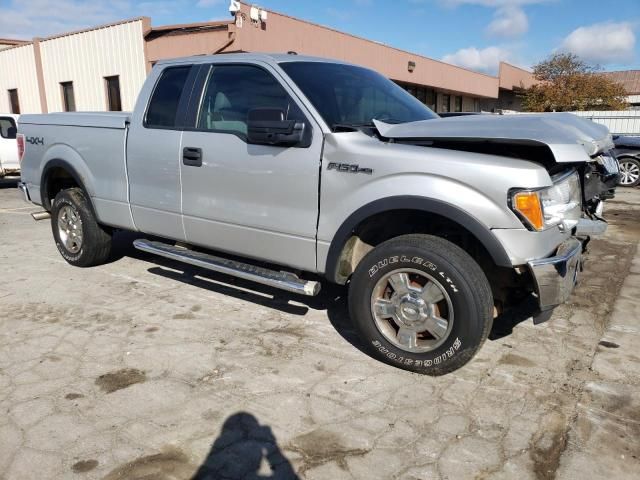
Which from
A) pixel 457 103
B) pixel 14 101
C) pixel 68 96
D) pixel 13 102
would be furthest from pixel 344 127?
pixel 457 103

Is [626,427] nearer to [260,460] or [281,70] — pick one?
[260,460]

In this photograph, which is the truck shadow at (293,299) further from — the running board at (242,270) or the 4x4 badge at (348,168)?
the 4x4 badge at (348,168)

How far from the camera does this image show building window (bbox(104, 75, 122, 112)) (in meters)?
17.3

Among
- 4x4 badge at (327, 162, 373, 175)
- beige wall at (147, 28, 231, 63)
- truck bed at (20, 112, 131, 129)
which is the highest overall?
beige wall at (147, 28, 231, 63)

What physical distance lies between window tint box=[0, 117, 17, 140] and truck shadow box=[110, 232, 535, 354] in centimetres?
968

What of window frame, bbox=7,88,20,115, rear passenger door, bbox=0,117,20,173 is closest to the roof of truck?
rear passenger door, bbox=0,117,20,173

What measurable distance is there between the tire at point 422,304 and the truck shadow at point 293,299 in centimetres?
35

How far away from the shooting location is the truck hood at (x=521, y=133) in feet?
9.62

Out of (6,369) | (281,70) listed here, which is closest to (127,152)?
(281,70)

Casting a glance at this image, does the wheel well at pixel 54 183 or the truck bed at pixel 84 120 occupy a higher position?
the truck bed at pixel 84 120

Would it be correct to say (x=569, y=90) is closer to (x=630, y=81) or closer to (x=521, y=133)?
(x=630, y=81)

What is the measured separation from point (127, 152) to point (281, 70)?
1.68m

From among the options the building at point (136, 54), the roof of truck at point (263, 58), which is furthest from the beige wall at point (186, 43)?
the roof of truck at point (263, 58)

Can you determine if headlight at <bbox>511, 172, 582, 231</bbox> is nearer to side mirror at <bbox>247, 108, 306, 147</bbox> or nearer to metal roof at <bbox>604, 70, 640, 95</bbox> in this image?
side mirror at <bbox>247, 108, 306, 147</bbox>
